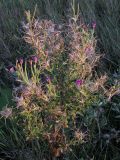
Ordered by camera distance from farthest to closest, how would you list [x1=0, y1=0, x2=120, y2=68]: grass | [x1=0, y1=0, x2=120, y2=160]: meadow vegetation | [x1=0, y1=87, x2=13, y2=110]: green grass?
[x1=0, y1=0, x2=120, y2=68]: grass
[x1=0, y1=87, x2=13, y2=110]: green grass
[x1=0, y1=0, x2=120, y2=160]: meadow vegetation

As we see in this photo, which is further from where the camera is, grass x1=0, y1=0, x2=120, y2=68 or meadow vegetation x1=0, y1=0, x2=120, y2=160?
grass x1=0, y1=0, x2=120, y2=68

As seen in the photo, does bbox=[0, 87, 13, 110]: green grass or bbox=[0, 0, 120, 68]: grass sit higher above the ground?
bbox=[0, 0, 120, 68]: grass

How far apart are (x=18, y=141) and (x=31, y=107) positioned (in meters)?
0.33

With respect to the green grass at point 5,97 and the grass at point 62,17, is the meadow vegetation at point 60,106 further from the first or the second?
the grass at point 62,17

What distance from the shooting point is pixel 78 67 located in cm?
209

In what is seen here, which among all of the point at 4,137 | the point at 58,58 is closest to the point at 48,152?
the point at 4,137

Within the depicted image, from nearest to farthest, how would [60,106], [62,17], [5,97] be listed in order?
[60,106] < [5,97] < [62,17]

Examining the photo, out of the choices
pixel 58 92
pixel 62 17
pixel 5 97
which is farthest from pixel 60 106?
pixel 62 17

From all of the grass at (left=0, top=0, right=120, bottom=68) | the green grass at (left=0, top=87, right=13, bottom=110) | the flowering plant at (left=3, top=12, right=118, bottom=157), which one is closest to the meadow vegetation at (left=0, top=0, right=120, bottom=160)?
the flowering plant at (left=3, top=12, right=118, bottom=157)

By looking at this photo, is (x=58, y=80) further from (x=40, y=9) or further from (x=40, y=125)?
(x=40, y=9)

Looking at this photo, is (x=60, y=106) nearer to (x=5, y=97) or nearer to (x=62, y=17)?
(x=5, y=97)

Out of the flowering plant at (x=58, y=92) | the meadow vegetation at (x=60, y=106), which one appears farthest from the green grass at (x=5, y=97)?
the flowering plant at (x=58, y=92)

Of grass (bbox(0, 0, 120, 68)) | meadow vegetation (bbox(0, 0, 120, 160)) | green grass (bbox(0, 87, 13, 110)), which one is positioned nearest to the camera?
meadow vegetation (bbox(0, 0, 120, 160))

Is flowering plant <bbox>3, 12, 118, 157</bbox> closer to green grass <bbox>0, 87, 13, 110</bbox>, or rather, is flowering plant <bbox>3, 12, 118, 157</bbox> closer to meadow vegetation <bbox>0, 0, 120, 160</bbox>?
meadow vegetation <bbox>0, 0, 120, 160</bbox>
